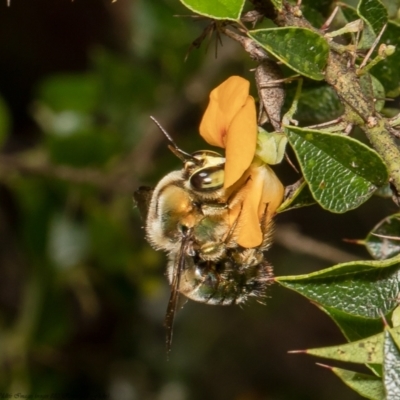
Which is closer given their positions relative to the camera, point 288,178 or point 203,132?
point 203,132

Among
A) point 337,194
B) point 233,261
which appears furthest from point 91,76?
point 337,194

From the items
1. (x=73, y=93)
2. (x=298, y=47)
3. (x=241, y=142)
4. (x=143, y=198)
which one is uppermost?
(x=298, y=47)

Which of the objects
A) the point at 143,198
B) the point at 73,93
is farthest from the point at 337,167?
the point at 73,93

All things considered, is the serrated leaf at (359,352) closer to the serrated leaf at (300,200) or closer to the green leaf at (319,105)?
the serrated leaf at (300,200)

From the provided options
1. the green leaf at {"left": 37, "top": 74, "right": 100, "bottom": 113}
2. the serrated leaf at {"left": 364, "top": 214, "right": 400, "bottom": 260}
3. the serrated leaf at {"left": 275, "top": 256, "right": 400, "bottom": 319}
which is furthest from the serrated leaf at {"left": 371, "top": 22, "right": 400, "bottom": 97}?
the green leaf at {"left": 37, "top": 74, "right": 100, "bottom": 113}

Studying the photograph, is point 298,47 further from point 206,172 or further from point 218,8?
point 206,172

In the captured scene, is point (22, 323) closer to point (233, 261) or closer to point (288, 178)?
point (288, 178)
